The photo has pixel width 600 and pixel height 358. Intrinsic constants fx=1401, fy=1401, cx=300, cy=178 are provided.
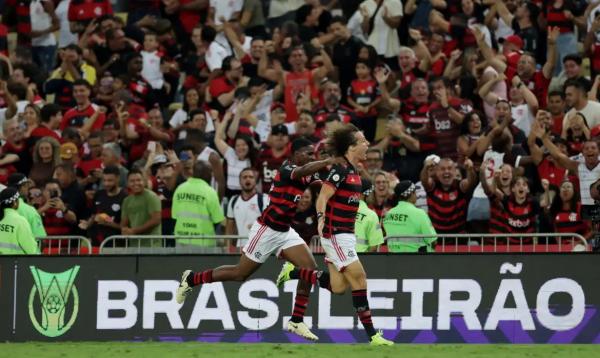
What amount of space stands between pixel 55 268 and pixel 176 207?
2.10 m

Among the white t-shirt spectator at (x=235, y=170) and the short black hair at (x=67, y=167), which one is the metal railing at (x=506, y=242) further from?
the short black hair at (x=67, y=167)

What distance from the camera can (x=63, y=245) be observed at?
18.5m

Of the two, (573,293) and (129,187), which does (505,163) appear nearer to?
(573,293)

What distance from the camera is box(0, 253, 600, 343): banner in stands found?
53.7 feet

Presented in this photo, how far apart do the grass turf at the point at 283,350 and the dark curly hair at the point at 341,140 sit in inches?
80.7

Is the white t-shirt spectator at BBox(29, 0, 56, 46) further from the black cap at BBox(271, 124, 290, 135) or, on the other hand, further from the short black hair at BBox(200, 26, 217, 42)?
the black cap at BBox(271, 124, 290, 135)

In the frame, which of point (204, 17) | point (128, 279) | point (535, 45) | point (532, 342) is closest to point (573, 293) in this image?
point (532, 342)

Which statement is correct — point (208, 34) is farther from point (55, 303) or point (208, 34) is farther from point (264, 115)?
point (55, 303)

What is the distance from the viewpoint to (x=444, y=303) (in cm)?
1656

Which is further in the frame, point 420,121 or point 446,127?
point 420,121

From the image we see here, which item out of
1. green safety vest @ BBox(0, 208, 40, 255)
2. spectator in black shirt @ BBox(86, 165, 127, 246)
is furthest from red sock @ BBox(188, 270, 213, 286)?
spectator in black shirt @ BBox(86, 165, 127, 246)

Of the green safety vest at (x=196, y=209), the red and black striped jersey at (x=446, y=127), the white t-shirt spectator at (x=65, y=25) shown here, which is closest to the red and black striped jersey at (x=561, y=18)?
the red and black striped jersey at (x=446, y=127)

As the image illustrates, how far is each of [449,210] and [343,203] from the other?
14.2 feet

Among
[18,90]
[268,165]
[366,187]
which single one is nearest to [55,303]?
[366,187]
